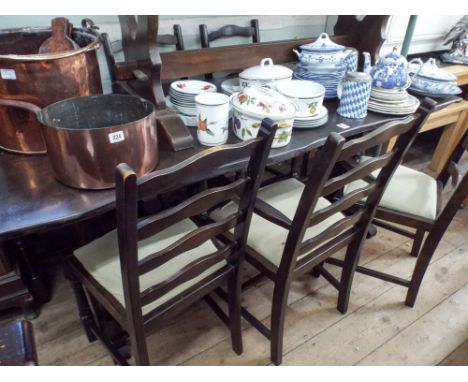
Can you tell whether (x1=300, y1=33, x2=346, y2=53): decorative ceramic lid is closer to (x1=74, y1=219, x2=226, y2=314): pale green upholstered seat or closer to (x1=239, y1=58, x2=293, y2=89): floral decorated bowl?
(x1=239, y1=58, x2=293, y2=89): floral decorated bowl

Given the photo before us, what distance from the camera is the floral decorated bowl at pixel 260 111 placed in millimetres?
990

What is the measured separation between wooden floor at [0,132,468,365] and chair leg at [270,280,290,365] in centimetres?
7

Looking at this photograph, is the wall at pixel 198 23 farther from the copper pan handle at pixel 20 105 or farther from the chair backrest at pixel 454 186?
the chair backrest at pixel 454 186

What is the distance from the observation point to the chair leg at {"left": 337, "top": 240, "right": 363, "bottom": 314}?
124 cm

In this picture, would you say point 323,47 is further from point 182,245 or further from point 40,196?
point 40,196

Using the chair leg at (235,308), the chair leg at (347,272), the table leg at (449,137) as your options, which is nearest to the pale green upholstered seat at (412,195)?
the chair leg at (347,272)

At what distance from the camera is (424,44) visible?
2.38m

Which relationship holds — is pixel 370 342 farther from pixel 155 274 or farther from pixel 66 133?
pixel 66 133

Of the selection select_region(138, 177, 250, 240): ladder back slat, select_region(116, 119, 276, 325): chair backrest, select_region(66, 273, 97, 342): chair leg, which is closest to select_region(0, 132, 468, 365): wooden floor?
select_region(66, 273, 97, 342): chair leg

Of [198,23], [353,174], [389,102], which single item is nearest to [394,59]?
[389,102]

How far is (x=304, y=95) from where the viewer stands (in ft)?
3.71

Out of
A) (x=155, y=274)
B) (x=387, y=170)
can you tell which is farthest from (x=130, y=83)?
(x=387, y=170)

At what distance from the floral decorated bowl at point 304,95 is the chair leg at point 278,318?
0.56 m

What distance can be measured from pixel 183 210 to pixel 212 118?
0.37m
